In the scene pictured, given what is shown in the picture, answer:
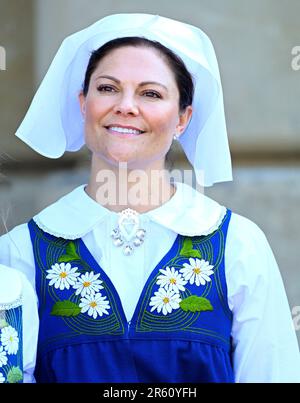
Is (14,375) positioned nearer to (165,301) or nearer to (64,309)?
(64,309)

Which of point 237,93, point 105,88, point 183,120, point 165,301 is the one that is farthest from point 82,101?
point 237,93

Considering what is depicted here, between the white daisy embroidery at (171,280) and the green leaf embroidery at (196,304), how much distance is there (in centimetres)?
3

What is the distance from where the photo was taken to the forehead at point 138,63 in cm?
208

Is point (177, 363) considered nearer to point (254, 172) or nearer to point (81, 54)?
point (81, 54)

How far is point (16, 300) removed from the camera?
198 centimetres

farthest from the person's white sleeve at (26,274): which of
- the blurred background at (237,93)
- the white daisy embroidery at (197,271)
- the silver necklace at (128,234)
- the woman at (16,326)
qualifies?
the blurred background at (237,93)

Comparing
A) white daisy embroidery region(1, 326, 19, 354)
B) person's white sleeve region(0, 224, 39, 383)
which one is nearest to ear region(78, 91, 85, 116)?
person's white sleeve region(0, 224, 39, 383)

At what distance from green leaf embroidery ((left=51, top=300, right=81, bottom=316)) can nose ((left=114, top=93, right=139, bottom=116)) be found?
0.34 m

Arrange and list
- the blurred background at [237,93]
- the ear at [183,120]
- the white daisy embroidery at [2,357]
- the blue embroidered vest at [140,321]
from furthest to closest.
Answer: the blurred background at [237,93]
the ear at [183,120]
the blue embroidered vest at [140,321]
the white daisy embroidery at [2,357]

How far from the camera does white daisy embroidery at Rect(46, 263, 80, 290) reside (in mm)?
2096

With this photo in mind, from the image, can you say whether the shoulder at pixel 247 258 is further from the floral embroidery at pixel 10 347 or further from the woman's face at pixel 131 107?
the floral embroidery at pixel 10 347

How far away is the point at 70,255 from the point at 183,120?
31 cm

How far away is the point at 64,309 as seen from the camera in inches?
81.9

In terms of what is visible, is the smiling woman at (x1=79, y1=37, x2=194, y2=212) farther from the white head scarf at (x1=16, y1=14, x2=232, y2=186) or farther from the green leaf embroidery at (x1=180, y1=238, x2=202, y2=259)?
the green leaf embroidery at (x1=180, y1=238, x2=202, y2=259)
